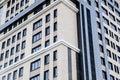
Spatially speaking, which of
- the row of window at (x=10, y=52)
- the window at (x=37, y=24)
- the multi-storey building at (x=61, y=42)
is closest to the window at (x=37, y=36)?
the multi-storey building at (x=61, y=42)


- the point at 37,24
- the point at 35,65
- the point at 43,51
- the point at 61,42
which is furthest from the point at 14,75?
the point at 61,42

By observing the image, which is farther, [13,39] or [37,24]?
[13,39]

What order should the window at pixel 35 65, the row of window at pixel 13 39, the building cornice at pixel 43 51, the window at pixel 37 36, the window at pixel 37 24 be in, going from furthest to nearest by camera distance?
1. the row of window at pixel 13 39
2. the window at pixel 37 24
3. the window at pixel 37 36
4. the window at pixel 35 65
5. the building cornice at pixel 43 51

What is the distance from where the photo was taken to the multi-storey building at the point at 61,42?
44.8 metres

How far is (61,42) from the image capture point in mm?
44594

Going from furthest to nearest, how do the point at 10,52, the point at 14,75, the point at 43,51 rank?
the point at 10,52 → the point at 14,75 → the point at 43,51

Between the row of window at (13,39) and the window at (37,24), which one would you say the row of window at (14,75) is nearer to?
the row of window at (13,39)

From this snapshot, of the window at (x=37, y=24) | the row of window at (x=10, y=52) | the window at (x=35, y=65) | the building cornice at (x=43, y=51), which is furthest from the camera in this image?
the row of window at (x=10, y=52)

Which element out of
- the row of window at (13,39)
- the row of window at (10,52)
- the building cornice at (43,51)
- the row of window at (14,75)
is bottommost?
the row of window at (14,75)

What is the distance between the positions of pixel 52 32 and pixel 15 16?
14.8 meters

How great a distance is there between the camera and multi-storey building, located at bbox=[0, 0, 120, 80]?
44.8 meters

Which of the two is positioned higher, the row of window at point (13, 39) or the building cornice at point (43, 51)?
the row of window at point (13, 39)

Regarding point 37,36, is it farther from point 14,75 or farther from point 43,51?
point 14,75

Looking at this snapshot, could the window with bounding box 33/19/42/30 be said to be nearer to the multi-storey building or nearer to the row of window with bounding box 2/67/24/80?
the multi-storey building
